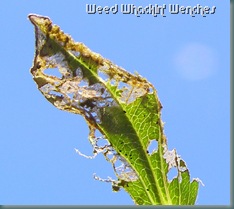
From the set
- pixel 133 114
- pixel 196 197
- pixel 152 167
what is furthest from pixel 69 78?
pixel 196 197

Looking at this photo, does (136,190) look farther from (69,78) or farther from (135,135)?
(69,78)

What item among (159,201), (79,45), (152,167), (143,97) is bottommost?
(159,201)

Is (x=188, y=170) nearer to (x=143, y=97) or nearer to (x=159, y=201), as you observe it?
(x=159, y=201)

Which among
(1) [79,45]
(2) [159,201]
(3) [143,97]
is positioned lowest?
(2) [159,201]

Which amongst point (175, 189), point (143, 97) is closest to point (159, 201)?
point (175, 189)

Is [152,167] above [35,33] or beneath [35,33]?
beneath

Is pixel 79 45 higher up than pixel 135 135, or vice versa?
pixel 79 45
